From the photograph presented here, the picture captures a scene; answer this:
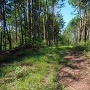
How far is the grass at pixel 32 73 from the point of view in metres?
11.1

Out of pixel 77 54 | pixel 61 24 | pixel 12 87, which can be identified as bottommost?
pixel 12 87

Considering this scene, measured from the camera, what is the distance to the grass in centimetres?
1107

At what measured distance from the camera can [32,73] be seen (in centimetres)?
1281

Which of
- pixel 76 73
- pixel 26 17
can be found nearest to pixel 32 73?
pixel 76 73

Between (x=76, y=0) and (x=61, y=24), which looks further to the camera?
(x=61, y=24)

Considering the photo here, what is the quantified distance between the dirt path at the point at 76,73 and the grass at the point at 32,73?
374mm

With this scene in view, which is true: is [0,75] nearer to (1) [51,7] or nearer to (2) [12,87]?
(2) [12,87]

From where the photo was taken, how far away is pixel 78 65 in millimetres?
14008

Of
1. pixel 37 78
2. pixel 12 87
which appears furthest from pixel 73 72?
pixel 12 87

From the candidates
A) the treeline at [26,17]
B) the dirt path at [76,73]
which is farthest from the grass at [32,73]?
the treeline at [26,17]

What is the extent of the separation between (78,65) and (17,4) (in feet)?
101

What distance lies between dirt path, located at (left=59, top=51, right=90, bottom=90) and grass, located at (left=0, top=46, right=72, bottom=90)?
0.37 meters

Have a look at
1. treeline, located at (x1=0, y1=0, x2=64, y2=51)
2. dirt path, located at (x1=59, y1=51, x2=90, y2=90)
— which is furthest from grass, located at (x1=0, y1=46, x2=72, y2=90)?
treeline, located at (x1=0, y1=0, x2=64, y2=51)

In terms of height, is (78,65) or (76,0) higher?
(76,0)
